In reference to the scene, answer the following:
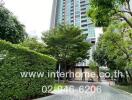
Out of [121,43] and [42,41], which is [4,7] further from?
[42,41]

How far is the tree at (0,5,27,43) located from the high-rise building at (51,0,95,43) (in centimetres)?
7338

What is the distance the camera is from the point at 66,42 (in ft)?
107

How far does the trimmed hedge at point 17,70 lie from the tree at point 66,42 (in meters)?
19.3

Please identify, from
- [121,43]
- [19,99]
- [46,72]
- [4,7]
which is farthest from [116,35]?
[19,99]

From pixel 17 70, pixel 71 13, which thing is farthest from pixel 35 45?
pixel 71 13

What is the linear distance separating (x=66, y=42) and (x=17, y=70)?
2260 centimetres

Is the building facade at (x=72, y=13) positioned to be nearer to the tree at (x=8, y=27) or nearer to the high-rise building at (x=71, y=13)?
the high-rise building at (x=71, y=13)

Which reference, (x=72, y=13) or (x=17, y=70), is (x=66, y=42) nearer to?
(x=17, y=70)

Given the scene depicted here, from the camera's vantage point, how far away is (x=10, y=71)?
31.6ft

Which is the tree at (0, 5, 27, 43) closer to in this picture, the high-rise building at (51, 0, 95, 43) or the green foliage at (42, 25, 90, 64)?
the green foliage at (42, 25, 90, 64)

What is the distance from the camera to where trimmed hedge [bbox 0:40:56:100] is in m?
9.17

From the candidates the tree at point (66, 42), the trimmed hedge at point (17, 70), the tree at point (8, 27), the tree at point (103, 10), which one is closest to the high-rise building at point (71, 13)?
the tree at point (66, 42)

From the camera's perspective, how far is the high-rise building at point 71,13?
292ft

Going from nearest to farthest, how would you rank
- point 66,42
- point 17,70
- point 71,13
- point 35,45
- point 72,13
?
1. point 17,70
2. point 66,42
3. point 35,45
4. point 72,13
5. point 71,13
